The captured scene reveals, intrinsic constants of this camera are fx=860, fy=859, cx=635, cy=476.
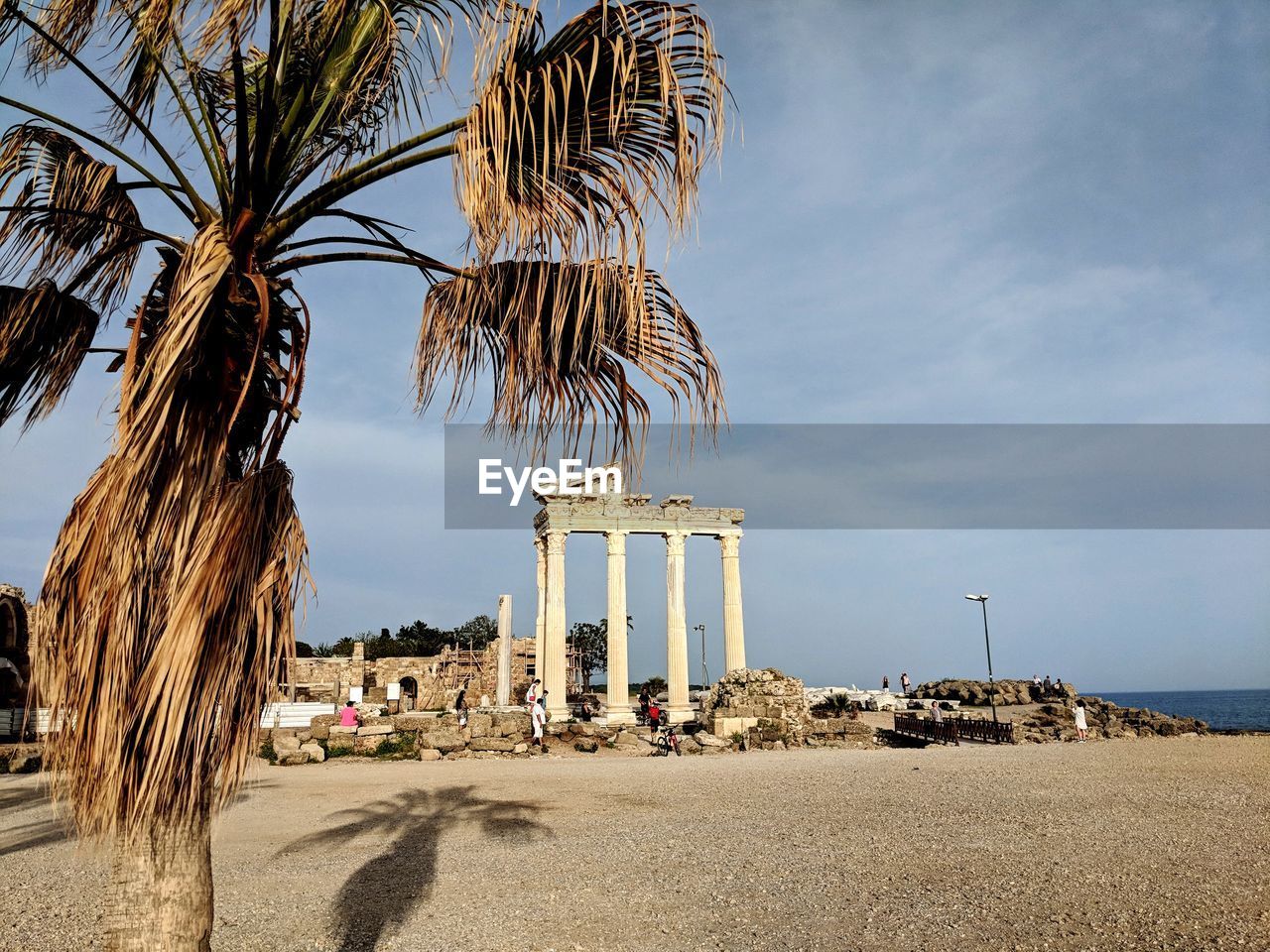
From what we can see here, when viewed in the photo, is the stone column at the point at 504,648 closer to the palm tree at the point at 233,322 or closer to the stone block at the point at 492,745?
the stone block at the point at 492,745

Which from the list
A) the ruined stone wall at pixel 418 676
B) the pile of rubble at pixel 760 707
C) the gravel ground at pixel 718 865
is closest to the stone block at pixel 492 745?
the gravel ground at pixel 718 865

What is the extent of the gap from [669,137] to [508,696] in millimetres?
33653

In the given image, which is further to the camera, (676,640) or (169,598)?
(676,640)

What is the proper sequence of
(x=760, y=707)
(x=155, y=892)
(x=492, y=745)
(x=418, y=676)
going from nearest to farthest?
(x=155, y=892)
(x=492, y=745)
(x=760, y=707)
(x=418, y=676)

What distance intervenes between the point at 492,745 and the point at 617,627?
13.2 metres

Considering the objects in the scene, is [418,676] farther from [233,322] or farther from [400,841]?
[233,322]

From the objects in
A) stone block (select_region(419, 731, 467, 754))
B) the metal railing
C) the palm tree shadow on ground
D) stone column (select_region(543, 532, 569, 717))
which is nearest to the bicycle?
stone block (select_region(419, 731, 467, 754))

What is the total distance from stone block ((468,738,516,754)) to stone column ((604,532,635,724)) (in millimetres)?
11140

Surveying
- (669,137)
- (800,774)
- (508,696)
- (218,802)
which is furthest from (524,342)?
(508,696)

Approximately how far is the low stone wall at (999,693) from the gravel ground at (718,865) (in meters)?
36.8

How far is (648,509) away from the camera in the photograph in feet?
117

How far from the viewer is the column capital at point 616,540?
3497 centimetres

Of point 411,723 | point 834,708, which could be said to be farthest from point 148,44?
point 834,708

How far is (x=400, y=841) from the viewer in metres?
10.5
